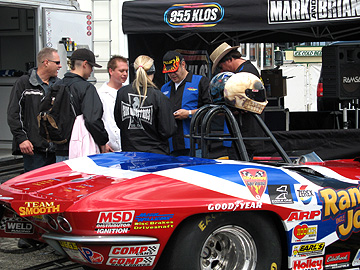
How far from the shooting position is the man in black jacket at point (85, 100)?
16.9 feet

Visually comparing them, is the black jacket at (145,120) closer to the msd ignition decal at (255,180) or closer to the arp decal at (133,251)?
the msd ignition decal at (255,180)

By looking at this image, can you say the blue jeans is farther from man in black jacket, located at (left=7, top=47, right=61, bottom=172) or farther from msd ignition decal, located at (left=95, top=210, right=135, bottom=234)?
msd ignition decal, located at (left=95, top=210, right=135, bottom=234)

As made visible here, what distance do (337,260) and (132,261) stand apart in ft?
4.63

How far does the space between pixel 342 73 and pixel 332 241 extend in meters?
5.04

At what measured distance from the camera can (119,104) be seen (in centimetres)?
517

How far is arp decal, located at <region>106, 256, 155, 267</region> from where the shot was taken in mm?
3127

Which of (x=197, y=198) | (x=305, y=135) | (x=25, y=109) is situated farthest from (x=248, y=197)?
(x=305, y=135)

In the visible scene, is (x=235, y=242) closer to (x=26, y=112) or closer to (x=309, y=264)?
(x=309, y=264)

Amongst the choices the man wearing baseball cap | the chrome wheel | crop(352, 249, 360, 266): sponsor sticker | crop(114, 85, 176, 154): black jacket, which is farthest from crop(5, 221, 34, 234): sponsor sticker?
the man wearing baseball cap

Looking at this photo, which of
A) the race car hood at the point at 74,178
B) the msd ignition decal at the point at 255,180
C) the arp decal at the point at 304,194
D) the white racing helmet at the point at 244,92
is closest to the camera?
the race car hood at the point at 74,178

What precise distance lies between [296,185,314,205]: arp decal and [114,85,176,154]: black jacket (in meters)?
1.73

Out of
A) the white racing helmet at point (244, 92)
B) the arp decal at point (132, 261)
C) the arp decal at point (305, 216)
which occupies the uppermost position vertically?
the white racing helmet at point (244, 92)

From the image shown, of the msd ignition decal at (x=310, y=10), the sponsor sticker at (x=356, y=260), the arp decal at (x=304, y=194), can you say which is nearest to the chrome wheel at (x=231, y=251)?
the arp decal at (x=304, y=194)

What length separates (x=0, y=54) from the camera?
1077 centimetres
